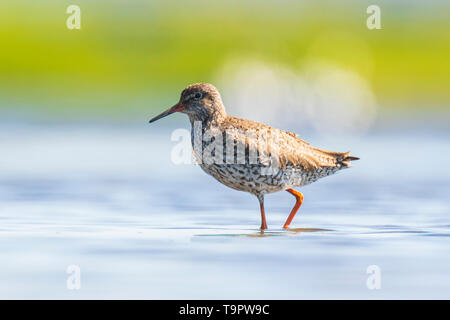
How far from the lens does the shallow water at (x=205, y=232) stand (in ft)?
23.5

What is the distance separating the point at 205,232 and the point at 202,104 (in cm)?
161

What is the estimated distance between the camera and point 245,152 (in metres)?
9.62

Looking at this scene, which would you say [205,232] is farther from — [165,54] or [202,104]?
[165,54]

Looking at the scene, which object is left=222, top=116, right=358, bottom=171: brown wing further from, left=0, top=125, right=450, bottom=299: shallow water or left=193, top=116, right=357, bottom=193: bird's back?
left=0, top=125, right=450, bottom=299: shallow water

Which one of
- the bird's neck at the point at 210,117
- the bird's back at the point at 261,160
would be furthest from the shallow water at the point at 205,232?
A: the bird's neck at the point at 210,117

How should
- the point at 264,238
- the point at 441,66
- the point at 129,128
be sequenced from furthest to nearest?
the point at 441,66 → the point at 129,128 → the point at 264,238

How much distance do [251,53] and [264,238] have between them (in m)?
14.9

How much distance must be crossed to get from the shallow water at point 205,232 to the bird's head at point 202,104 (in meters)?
1.17

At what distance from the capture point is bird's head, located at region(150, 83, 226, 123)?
10.1 meters

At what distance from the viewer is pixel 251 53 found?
23500mm

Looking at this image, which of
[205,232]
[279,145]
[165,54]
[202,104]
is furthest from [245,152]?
[165,54]

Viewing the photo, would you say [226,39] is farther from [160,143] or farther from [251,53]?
[160,143]

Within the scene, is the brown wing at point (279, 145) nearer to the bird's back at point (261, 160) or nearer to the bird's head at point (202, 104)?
the bird's back at point (261, 160)

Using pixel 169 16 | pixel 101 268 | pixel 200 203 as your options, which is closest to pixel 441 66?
pixel 169 16
